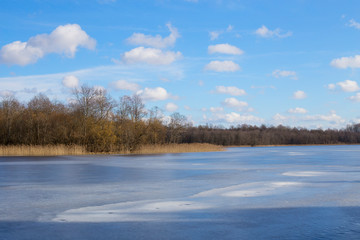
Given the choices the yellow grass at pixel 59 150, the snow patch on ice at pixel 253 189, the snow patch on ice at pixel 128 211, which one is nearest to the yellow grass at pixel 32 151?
the yellow grass at pixel 59 150

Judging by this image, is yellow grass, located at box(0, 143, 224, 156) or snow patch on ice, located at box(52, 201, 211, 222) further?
yellow grass, located at box(0, 143, 224, 156)

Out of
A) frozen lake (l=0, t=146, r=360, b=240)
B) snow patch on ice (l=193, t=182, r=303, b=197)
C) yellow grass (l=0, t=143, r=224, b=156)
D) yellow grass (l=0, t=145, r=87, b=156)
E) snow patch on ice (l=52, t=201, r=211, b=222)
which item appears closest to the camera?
frozen lake (l=0, t=146, r=360, b=240)

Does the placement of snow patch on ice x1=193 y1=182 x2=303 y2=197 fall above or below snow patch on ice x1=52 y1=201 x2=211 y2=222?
below

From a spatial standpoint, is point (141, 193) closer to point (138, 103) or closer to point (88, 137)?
point (88, 137)

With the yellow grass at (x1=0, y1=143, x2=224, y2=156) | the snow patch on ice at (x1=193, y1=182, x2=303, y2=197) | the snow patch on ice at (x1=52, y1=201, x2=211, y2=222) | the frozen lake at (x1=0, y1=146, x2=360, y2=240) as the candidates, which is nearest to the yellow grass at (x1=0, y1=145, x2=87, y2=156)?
the yellow grass at (x1=0, y1=143, x2=224, y2=156)

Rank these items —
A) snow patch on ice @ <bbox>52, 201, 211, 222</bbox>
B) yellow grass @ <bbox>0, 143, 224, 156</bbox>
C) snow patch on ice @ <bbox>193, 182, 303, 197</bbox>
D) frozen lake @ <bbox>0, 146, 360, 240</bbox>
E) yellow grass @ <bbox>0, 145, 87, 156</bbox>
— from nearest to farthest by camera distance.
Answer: frozen lake @ <bbox>0, 146, 360, 240</bbox>
snow patch on ice @ <bbox>52, 201, 211, 222</bbox>
snow patch on ice @ <bbox>193, 182, 303, 197</bbox>
yellow grass @ <bbox>0, 145, 87, 156</bbox>
yellow grass @ <bbox>0, 143, 224, 156</bbox>

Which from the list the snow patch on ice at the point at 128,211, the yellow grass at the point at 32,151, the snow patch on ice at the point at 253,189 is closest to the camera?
the snow patch on ice at the point at 128,211

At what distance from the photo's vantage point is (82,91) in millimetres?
41781

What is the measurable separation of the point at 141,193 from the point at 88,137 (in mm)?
30628

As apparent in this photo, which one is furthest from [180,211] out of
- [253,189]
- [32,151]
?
[32,151]

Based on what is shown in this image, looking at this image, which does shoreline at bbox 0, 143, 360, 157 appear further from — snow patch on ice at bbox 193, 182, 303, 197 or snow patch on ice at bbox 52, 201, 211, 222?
snow patch on ice at bbox 52, 201, 211, 222

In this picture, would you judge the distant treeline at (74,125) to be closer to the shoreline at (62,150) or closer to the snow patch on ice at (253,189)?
the shoreline at (62,150)

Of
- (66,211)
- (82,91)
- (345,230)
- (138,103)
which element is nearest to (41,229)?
(66,211)

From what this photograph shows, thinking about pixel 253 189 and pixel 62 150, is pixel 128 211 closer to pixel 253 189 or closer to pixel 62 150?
pixel 253 189
